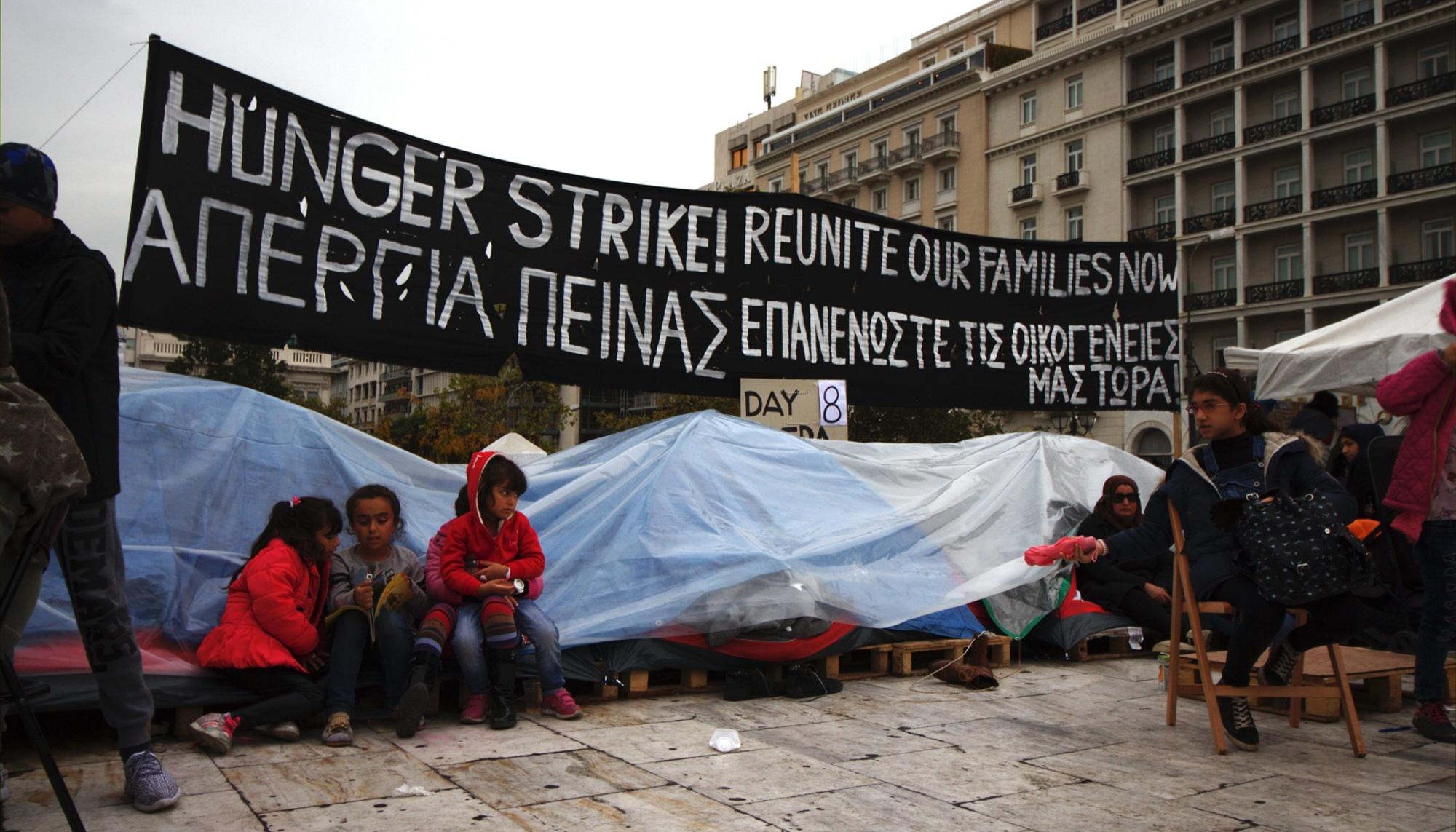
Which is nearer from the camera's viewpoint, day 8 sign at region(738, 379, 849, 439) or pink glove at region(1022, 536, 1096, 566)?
pink glove at region(1022, 536, 1096, 566)

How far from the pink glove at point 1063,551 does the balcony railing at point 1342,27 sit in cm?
3604

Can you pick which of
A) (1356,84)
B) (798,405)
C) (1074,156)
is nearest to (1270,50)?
(1356,84)

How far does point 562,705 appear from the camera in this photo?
14.4 ft

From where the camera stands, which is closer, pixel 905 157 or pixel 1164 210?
pixel 1164 210

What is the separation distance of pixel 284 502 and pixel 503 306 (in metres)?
1.81

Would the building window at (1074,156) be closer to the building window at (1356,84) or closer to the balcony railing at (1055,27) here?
the balcony railing at (1055,27)

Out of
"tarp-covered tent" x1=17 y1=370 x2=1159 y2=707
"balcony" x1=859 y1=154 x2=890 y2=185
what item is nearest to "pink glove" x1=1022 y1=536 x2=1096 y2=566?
"tarp-covered tent" x1=17 y1=370 x2=1159 y2=707

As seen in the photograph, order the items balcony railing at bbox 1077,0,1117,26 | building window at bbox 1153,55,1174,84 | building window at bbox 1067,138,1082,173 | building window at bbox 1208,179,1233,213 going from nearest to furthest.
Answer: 1. building window at bbox 1208,179,1233,213
2. building window at bbox 1153,55,1174,84
3. building window at bbox 1067,138,1082,173
4. balcony railing at bbox 1077,0,1117,26

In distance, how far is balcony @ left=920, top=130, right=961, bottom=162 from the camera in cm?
4438

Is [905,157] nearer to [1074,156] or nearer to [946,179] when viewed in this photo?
[946,179]

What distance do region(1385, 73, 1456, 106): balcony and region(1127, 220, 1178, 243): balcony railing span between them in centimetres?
755

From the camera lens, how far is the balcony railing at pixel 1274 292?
33109 millimetres

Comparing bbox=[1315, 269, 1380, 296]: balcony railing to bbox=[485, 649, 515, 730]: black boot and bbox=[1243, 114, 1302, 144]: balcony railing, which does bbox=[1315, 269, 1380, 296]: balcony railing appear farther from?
bbox=[485, 649, 515, 730]: black boot

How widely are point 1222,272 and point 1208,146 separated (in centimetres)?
461
